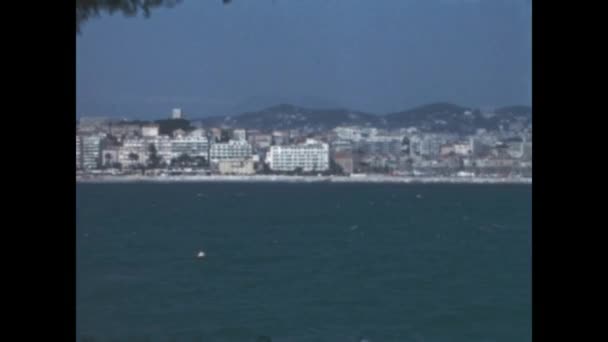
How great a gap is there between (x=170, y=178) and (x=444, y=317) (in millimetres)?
43429

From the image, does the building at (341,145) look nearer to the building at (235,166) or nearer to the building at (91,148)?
the building at (235,166)

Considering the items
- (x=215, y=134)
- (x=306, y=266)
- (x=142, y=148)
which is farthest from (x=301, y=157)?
(x=306, y=266)

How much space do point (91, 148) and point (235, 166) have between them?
13.1 m

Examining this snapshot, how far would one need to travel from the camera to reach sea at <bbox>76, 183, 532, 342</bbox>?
2356 cm

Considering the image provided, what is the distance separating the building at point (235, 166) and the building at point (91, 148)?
391 inches

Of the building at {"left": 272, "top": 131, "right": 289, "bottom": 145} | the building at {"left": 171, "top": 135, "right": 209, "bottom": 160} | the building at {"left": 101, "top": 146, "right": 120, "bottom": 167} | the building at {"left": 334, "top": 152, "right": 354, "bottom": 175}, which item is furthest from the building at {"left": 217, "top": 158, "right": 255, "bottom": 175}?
the building at {"left": 101, "top": 146, "right": 120, "bottom": 167}

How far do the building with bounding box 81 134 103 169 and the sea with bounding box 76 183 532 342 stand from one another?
3161mm

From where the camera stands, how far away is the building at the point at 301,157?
193 ft

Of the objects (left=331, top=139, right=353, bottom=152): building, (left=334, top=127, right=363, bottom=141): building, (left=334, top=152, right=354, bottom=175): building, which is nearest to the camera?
(left=331, top=139, right=353, bottom=152): building

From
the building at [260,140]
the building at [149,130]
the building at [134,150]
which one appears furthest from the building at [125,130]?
the building at [260,140]

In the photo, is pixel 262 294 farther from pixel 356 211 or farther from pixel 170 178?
pixel 170 178

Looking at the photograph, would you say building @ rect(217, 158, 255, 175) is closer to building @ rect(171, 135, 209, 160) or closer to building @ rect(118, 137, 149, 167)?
building @ rect(171, 135, 209, 160)

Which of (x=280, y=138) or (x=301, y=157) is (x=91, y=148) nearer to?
(x=280, y=138)

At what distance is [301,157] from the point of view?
61.1 m
